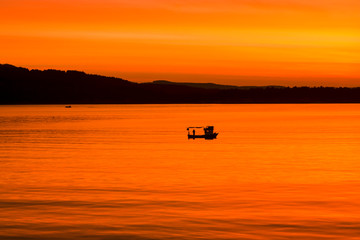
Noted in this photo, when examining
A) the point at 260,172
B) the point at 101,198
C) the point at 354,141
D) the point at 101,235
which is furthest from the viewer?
the point at 354,141

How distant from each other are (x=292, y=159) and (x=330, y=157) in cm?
414

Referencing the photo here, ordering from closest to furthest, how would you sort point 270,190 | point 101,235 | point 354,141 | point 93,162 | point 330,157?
point 101,235 → point 270,190 → point 93,162 → point 330,157 → point 354,141

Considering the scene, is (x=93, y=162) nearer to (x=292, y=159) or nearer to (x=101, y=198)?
(x=292, y=159)

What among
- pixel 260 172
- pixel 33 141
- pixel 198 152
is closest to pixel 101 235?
pixel 260 172

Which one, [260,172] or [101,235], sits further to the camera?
[260,172]

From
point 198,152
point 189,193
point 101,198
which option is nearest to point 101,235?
point 101,198

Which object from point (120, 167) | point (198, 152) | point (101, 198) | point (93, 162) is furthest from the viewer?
point (198, 152)

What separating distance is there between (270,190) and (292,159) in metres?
21.4

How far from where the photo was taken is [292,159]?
Result: 59.2 m

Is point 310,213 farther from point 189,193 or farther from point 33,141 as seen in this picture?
point 33,141

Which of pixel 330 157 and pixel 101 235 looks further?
pixel 330 157

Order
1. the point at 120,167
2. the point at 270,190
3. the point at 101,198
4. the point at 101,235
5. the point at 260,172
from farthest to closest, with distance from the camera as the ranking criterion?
the point at 120,167
the point at 260,172
the point at 270,190
the point at 101,198
the point at 101,235

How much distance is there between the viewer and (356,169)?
50.1m

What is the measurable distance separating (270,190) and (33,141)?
5445cm
